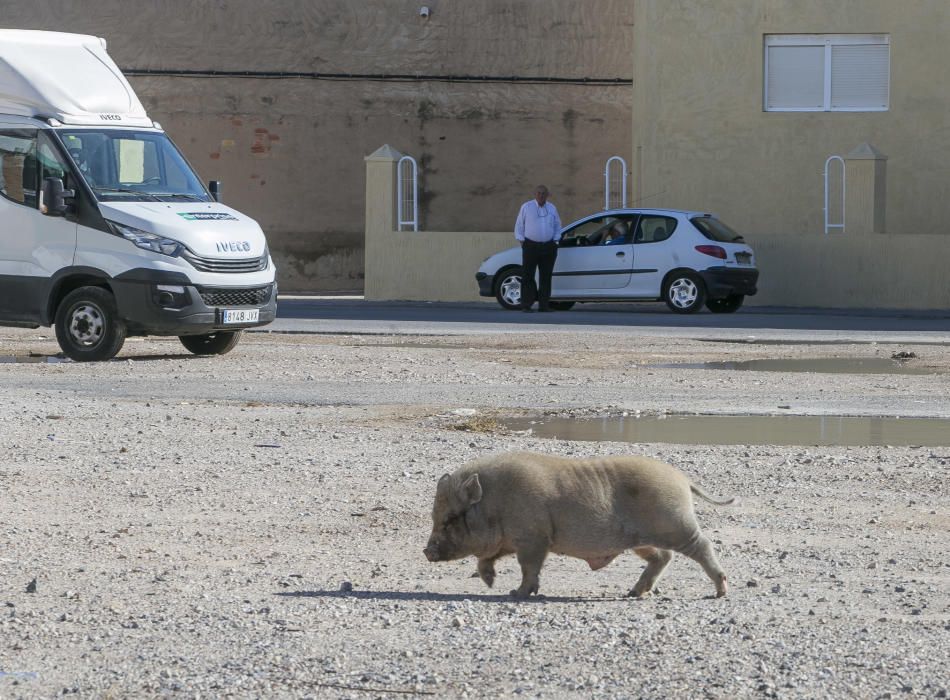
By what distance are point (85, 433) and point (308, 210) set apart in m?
23.8

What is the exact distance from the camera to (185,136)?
3444cm

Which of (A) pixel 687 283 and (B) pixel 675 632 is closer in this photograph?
(B) pixel 675 632

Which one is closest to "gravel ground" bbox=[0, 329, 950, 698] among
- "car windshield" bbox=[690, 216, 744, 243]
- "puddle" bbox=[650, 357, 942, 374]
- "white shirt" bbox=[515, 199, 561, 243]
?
"puddle" bbox=[650, 357, 942, 374]

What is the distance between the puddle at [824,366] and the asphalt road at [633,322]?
103 inches

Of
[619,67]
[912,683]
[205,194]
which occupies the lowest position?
[912,683]

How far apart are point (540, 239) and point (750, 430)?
13745 mm

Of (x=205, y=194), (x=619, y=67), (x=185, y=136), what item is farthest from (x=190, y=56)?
(x=205, y=194)

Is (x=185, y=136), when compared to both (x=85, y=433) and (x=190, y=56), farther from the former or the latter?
(x=85, y=433)

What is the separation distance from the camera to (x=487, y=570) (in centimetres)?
671

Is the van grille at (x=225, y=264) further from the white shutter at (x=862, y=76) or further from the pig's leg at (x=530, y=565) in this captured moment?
the white shutter at (x=862, y=76)

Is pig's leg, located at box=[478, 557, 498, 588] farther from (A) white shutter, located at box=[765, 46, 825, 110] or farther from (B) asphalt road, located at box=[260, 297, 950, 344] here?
(A) white shutter, located at box=[765, 46, 825, 110]

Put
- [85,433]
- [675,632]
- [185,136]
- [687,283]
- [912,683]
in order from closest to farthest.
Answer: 1. [912,683]
2. [675,632]
3. [85,433]
4. [687,283]
5. [185,136]

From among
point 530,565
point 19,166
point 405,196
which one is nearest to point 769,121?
point 405,196

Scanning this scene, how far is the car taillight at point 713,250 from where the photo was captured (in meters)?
25.6
